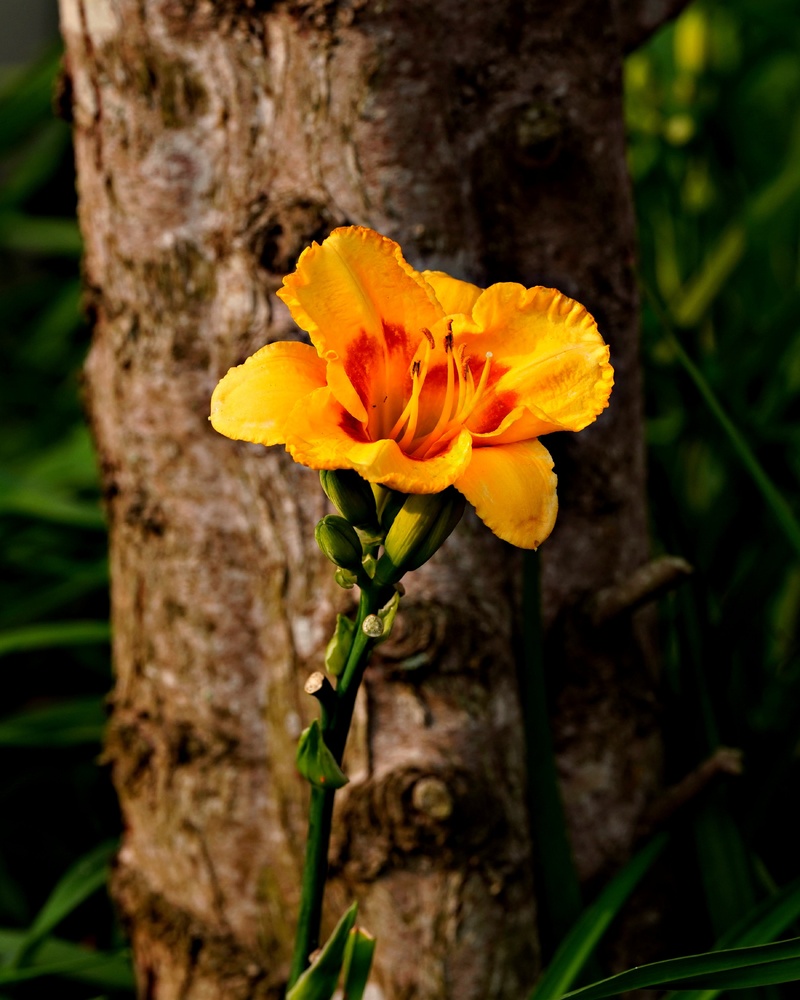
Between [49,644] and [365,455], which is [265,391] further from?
[49,644]

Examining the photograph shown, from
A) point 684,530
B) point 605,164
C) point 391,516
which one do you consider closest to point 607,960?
point 684,530

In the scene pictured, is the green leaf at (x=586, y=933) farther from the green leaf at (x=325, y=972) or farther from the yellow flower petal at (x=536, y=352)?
the yellow flower petal at (x=536, y=352)

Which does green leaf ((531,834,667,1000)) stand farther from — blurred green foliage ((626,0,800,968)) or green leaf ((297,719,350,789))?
green leaf ((297,719,350,789))

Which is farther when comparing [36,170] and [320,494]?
[36,170]

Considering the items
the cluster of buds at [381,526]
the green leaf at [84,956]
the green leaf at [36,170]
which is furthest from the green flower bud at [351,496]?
the green leaf at [36,170]

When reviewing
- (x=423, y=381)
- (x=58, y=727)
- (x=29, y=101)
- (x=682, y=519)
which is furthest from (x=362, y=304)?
(x=29, y=101)

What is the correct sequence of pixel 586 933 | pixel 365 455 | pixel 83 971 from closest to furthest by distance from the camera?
1. pixel 365 455
2. pixel 586 933
3. pixel 83 971

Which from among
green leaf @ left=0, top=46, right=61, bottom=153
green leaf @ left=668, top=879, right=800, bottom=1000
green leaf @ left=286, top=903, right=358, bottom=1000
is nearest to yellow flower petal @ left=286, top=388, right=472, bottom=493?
green leaf @ left=286, top=903, right=358, bottom=1000

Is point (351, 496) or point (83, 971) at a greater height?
point (351, 496)
